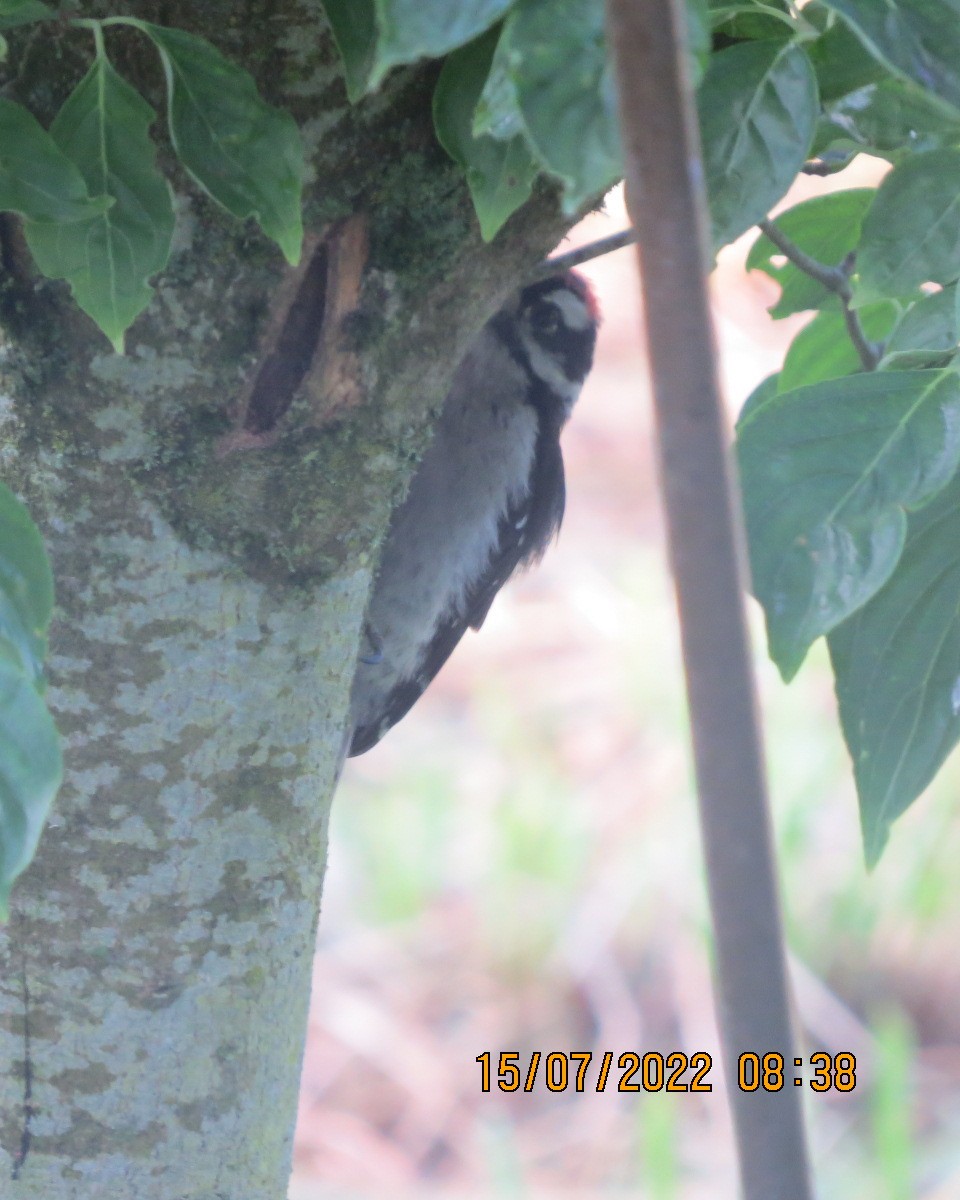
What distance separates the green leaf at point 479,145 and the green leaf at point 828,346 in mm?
414

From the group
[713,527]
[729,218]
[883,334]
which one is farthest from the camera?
[883,334]

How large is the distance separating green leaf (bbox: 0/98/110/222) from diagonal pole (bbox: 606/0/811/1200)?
333mm

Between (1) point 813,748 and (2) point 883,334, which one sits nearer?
(2) point 883,334

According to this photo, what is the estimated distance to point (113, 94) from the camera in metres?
0.60

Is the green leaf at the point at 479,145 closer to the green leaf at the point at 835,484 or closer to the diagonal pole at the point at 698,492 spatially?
the green leaf at the point at 835,484

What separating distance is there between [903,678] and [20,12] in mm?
537

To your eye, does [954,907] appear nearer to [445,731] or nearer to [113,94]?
[445,731]

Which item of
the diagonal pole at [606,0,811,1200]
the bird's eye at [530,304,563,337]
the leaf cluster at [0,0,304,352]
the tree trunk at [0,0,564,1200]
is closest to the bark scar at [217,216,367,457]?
the tree trunk at [0,0,564,1200]

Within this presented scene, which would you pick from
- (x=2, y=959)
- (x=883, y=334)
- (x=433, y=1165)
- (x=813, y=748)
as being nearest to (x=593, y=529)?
(x=813, y=748)

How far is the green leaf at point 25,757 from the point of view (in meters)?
0.49

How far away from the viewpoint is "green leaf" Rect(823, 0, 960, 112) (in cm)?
50

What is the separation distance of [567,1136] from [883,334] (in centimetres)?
222
